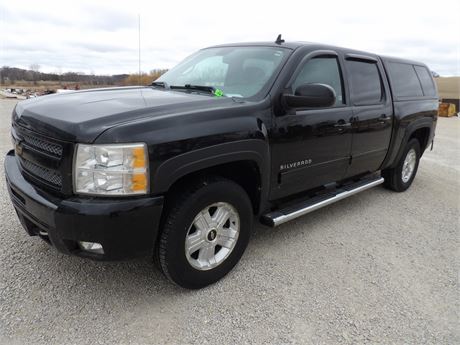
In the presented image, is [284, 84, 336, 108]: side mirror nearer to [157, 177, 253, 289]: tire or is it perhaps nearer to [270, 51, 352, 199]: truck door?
[270, 51, 352, 199]: truck door

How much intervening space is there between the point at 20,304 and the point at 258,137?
2.07m

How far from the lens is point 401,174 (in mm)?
5469

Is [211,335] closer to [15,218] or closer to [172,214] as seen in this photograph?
[172,214]

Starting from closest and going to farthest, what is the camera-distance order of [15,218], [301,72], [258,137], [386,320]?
[386,320] → [258,137] → [301,72] → [15,218]

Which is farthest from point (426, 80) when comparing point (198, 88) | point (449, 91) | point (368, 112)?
point (449, 91)

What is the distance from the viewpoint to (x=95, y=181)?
2.23m

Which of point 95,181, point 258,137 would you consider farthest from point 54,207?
point 258,137

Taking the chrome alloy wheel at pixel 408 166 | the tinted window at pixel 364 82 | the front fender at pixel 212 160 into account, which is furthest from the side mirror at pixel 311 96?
the chrome alloy wheel at pixel 408 166

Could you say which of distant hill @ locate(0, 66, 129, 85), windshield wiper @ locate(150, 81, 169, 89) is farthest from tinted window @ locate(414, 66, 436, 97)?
distant hill @ locate(0, 66, 129, 85)

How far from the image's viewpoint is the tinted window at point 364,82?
160 inches

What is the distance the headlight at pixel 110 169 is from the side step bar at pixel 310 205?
1396 millimetres

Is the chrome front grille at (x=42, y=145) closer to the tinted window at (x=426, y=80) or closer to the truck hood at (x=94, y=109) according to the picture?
the truck hood at (x=94, y=109)

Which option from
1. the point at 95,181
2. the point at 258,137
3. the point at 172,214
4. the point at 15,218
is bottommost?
the point at 15,218

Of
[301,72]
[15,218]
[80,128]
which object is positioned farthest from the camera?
[15,218]
